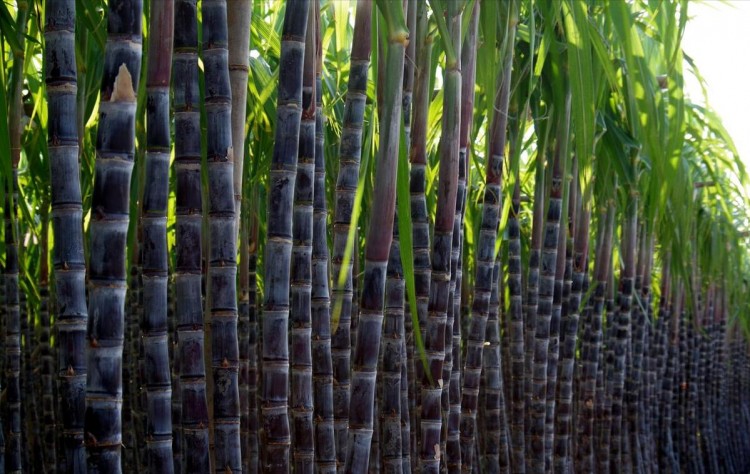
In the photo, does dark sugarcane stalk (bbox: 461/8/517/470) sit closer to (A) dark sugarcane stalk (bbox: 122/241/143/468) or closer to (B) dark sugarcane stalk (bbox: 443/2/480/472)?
(B) dark sugarcane stalk (bbox: 443/2/480/472)

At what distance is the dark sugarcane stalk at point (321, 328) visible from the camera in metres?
1.80

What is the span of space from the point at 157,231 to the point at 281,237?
0.27 meters

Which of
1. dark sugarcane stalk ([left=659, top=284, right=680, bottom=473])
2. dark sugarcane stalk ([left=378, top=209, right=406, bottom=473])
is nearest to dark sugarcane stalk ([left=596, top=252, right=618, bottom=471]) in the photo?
dark sugarcane stalk ([left=659, top=284, right=680, bottom=473])

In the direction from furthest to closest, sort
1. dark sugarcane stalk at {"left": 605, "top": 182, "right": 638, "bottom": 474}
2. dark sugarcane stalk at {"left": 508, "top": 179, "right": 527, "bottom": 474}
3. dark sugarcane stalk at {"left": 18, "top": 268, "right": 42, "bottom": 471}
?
dark sugarcane stalk at {"left": 605, "top": 182, "right": 638, "bottom": 474}, dark sugarcane stalk at {"left": 18, "top": 268, "right": 42, "bottom": 471}, dark sugarcane stalk at {"left": 508, "top": 179, "right": 527, "bottom": 474}

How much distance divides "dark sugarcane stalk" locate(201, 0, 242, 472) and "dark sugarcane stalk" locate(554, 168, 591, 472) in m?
2.08

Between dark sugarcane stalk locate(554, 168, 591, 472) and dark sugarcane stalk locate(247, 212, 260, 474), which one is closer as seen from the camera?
dark sugarcane stalk locate(247, 212, 260, 474)

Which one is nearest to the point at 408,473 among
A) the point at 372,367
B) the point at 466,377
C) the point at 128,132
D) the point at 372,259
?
the point at 466,377

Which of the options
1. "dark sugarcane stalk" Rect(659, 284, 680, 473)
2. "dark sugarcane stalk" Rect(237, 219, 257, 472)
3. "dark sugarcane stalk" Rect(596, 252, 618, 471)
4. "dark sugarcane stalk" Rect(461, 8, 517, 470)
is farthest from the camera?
"dark sugarcane stalk" Rect(659, 284, 680, 473)

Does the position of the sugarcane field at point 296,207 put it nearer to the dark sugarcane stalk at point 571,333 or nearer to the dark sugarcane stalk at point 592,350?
the dark sugarcane stalk at point 571,333

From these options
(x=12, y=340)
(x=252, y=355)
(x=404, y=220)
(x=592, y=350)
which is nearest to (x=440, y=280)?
(x=404, y=220)

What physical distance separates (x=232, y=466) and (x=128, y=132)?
1.91 feet

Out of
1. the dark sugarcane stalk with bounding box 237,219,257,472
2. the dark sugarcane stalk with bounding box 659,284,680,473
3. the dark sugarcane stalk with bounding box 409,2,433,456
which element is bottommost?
the dark sugarcane stalk with bounding box 659,284,680,473

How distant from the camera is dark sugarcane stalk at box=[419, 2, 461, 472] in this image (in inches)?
72.3

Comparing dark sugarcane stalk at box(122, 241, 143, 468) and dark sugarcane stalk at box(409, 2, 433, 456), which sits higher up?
dark sugarcane stalk at box(409, 2, 433, 456)
